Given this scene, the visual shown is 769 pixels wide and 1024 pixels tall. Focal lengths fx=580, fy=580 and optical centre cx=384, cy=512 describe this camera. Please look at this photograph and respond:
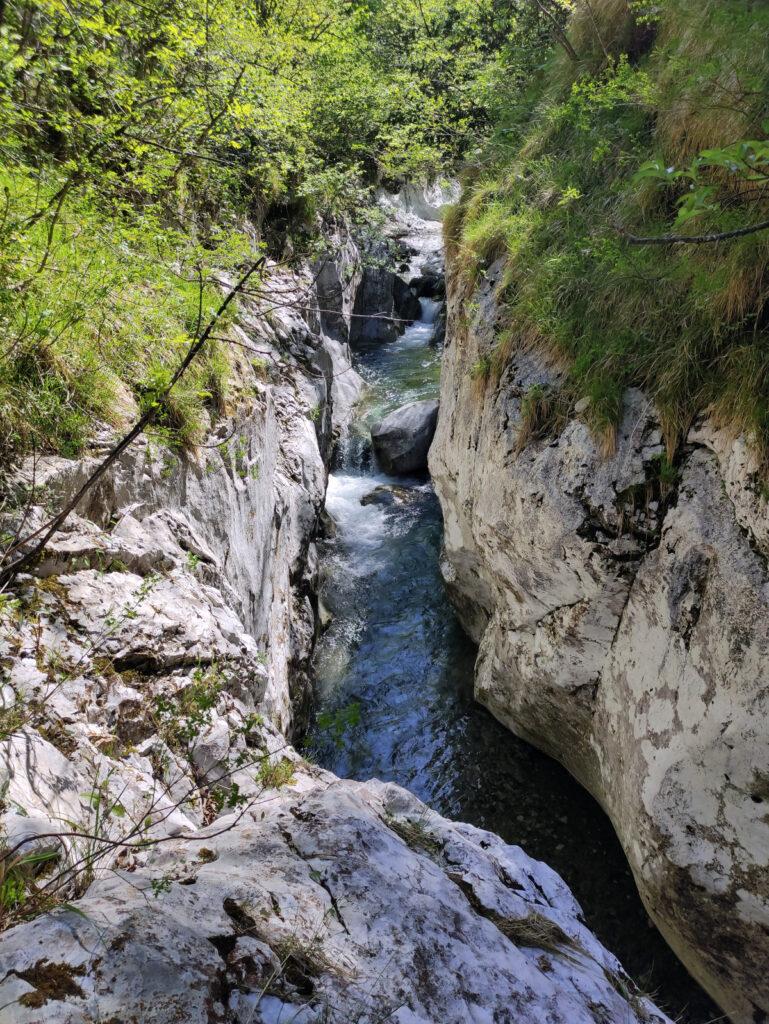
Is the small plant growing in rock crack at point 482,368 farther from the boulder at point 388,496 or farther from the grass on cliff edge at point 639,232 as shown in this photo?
the boulder at point 388,496

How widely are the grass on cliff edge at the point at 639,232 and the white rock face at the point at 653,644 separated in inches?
14.2

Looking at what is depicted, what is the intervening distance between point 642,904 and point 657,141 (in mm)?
7338

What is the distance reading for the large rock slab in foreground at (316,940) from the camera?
1.67 m

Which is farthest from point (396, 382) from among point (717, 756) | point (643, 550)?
point (717, 756)

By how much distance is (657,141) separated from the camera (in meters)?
5.69

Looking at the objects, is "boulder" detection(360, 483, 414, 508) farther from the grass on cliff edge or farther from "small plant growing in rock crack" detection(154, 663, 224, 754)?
"small plant growing in rock crack" detection(154, 663, 224, 754)

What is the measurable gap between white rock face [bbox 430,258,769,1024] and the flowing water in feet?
1.49

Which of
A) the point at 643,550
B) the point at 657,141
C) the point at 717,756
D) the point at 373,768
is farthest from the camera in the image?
the point at 373,768

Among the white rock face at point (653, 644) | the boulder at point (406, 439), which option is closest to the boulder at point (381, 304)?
the boulder at point (406, 439)

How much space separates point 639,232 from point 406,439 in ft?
26.7

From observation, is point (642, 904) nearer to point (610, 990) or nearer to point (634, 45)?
point (610, 990)

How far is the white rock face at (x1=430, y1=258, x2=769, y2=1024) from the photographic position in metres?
3.99

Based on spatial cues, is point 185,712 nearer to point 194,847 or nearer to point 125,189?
point 194,847

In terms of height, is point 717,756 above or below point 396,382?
below
